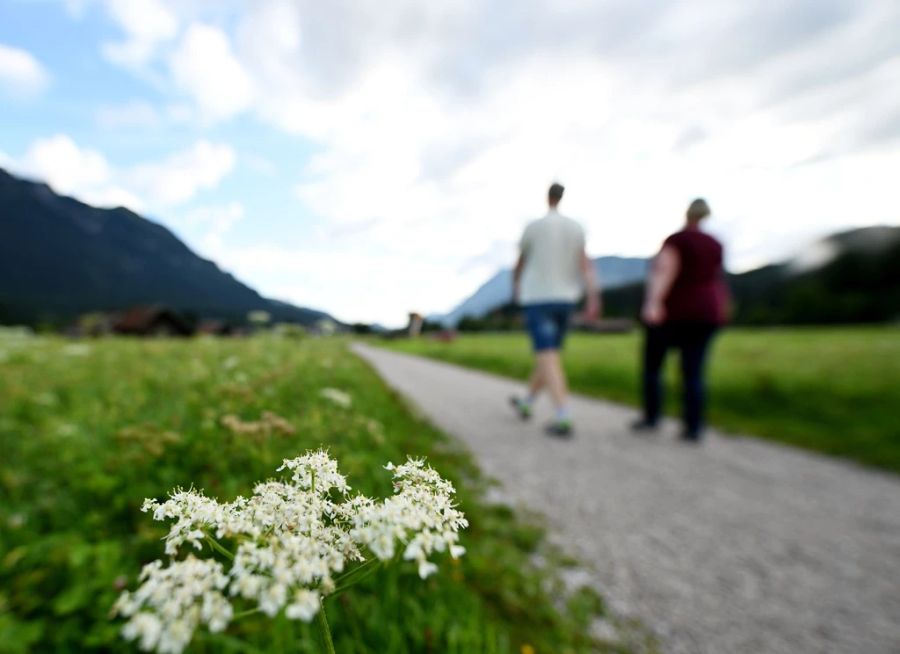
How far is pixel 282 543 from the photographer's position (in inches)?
29.0

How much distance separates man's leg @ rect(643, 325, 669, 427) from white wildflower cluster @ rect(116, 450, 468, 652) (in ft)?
21.2

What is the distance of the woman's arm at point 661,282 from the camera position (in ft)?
20.5

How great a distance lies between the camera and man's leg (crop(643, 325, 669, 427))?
6.59m

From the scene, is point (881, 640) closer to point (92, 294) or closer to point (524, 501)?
point (524, 501)

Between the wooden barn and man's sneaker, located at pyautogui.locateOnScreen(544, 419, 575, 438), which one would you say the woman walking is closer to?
man's sneaker, located at pyautogui.locateOnScreen(544, 419, 575, 438)

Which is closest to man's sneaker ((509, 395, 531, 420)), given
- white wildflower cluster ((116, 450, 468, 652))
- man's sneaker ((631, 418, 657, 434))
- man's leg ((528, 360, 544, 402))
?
man's leg ((528, 360, 544, 402))

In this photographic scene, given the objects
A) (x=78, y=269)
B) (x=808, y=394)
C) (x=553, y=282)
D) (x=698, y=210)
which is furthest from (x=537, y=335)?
(x=78, y=269)

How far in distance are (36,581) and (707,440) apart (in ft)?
23.9

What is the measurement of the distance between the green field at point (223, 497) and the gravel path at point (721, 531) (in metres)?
0.48

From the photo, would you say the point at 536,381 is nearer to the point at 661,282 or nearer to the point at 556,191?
the point at 661,282

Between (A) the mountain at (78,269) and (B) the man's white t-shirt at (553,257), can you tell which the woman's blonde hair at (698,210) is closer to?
(B) the man's white t-shirt at (553,257)

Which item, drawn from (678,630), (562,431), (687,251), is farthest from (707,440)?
(678,630)

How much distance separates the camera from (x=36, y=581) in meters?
2.15

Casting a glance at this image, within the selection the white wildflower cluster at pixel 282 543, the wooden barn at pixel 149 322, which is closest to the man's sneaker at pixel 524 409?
the white wildflower cluster at pixel 282 543
